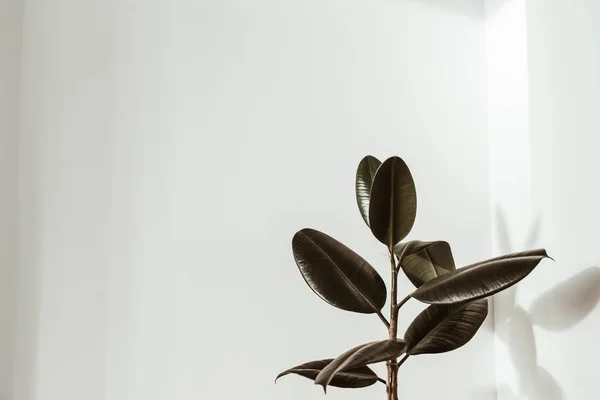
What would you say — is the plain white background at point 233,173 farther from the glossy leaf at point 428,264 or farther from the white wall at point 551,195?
the glossy leaf at point 428,264

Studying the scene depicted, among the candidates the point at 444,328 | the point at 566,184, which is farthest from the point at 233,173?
the point at 566,184

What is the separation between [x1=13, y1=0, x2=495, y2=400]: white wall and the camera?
1.44 metres

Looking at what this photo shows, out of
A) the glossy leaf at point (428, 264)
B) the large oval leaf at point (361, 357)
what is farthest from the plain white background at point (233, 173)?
the large oval leaf at point (361, 357)

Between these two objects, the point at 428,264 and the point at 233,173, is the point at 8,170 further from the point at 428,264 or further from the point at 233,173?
the point at 428,264

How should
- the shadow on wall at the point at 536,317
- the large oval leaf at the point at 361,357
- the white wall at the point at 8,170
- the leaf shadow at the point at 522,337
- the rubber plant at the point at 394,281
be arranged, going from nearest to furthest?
the large oval leaf at the point at 361,357, the rubber plant at the point at 394,281, the shadow on wall at the point at 536,317, the leaf shadow at the point at 522,337, the white wall at the point at 8,170

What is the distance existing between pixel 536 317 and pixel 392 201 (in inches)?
18.8

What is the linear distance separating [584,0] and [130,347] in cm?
125

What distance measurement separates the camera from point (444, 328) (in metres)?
1.17

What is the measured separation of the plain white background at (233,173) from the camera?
4.66 feet

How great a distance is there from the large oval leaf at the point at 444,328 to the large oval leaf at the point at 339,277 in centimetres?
10

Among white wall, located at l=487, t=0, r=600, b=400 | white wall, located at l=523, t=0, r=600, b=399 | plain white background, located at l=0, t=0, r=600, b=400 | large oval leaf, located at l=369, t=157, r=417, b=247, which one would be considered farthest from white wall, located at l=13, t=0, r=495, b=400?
large oval leaf, located at l=369, t=157, r=417, b=247

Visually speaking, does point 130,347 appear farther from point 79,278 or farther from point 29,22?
point 29,22

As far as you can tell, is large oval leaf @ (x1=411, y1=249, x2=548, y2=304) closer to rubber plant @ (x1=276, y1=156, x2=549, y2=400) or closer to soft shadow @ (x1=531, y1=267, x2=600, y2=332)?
rubber plant @ (x1=276, y1=156, x2=549, y2=400)

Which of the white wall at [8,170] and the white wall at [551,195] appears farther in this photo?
the white wall at [8,170]
